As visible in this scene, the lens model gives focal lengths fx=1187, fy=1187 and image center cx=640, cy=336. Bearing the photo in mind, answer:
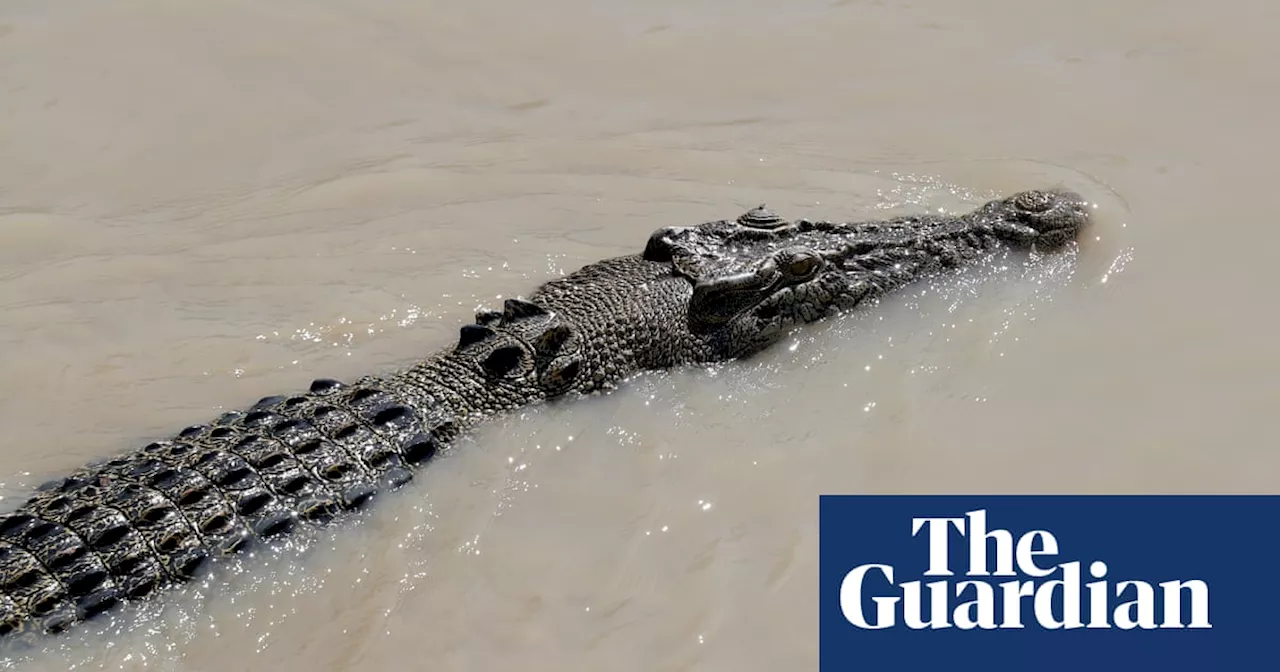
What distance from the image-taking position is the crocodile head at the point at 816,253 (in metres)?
5.35

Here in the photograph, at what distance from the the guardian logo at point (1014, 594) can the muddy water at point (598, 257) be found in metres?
0.25

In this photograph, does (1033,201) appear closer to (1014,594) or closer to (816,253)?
(816,253)

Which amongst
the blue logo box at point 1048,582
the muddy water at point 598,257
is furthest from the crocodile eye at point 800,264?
the blue logo box at point 1048,582

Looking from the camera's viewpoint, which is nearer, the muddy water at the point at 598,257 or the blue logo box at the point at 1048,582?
the blue logo box at the point at 1048,582

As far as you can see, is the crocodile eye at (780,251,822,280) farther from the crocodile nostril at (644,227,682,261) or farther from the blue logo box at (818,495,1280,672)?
the blue logo box at (818,495,1280,672)

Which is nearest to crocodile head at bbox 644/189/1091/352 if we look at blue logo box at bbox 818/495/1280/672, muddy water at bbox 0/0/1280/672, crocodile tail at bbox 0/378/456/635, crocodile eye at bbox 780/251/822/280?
crocodile eye at bbox 780/251/822/280

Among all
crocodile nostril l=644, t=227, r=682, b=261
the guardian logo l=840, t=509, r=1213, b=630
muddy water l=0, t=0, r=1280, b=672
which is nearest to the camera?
the guardian logo l=840, t=509, r=1213, b=630

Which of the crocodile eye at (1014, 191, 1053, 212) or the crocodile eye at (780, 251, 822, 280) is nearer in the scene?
the crocodile eye at (780, 251, 822, 280)

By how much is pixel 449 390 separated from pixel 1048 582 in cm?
240

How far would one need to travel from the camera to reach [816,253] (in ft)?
18.1

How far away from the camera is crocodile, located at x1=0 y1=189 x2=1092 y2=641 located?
3906 mm

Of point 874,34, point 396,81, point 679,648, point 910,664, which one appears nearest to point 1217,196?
point 874,34

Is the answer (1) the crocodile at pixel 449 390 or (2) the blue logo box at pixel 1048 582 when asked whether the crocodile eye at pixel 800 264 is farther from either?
(2) the blue logo box at pixel 1048 582

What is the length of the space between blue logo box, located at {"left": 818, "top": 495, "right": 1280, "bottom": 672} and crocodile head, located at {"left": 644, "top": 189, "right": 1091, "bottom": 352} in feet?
3.89
